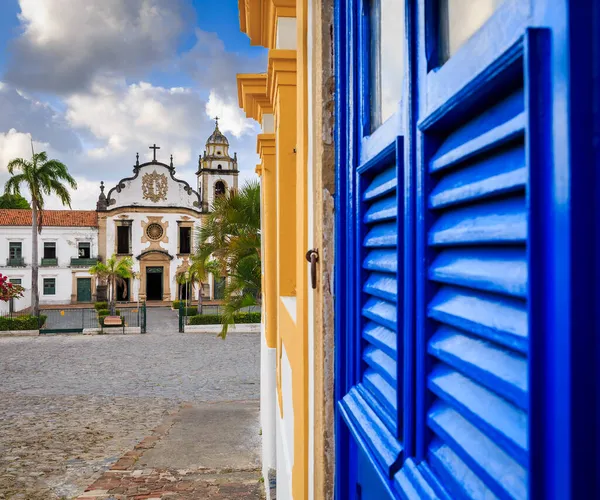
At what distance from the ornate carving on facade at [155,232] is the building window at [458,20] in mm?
30487

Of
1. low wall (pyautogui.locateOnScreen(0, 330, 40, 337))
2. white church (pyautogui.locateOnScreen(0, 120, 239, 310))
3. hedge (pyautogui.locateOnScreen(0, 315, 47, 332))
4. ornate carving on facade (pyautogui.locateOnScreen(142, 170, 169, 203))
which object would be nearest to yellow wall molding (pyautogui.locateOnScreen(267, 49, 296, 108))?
low wall (pyautogui.locateOnScreen(0, 330, 40, 337))

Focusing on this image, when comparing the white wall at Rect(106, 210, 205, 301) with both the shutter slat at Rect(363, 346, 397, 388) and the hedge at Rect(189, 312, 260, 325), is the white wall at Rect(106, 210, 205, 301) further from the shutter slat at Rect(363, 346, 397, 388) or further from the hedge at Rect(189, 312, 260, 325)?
the shutter slat at Rect(363, 346, 397, 388)

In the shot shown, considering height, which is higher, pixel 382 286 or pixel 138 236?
pixel 138 236

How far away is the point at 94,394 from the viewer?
32.9 ft

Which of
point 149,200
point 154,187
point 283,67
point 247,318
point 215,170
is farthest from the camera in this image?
point 215,170

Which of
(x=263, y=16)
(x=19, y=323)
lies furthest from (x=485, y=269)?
(x=19, y=323)

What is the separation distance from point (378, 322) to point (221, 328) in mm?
18530

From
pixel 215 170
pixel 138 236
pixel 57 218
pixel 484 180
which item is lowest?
pixel 484 180

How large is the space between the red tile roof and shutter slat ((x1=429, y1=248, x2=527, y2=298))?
3132 cm

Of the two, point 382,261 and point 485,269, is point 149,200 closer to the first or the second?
point 382,261

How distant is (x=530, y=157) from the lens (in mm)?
412

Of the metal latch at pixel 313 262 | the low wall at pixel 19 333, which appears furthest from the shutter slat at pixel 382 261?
the low wall at pixel 19 333
